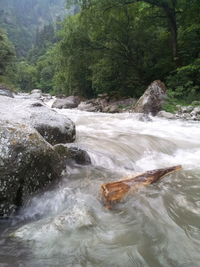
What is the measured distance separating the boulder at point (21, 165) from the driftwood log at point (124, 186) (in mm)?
880

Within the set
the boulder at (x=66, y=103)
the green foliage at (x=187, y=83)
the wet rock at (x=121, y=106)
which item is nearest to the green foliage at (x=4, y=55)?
the boulder at (x=66, y=103)

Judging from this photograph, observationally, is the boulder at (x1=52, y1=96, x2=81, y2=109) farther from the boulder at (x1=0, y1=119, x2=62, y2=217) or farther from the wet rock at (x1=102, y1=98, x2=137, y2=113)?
Result: the boulder at (x1=0, y1=119, x2=62, y2=217)

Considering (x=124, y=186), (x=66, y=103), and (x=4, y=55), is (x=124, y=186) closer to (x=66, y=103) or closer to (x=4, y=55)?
(x=66, y=103)

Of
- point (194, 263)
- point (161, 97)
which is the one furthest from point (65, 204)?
point (161, 97)

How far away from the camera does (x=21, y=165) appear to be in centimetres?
312

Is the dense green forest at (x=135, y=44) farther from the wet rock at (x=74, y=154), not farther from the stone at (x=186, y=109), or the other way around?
the wet rock at (x=74, y=154)

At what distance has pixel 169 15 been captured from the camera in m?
13.7

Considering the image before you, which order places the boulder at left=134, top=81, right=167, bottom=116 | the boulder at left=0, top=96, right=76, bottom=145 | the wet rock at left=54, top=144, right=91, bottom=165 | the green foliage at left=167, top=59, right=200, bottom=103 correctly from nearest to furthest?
1. the wet rock at left=54, top=144, right=91, bottom=165
2. the boulder at left=0, top=96, right=76, bottom=145
3. the boulder at left=134, top=81, right=167, bottom=116
4. the green foliage at left=167, top=59, right=200, bottom=103

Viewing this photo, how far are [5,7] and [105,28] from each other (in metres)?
174

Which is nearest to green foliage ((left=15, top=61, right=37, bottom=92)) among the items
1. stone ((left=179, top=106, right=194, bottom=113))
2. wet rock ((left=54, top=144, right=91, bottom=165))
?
stone ((left=179, top=106, right=194, bottom=113))

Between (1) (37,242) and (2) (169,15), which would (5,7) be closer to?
(2) (169,15)

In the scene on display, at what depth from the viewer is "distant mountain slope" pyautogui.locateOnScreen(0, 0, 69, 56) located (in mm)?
126125

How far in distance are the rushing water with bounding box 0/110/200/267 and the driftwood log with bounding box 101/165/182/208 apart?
0.31ft

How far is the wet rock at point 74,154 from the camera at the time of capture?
4.36m
